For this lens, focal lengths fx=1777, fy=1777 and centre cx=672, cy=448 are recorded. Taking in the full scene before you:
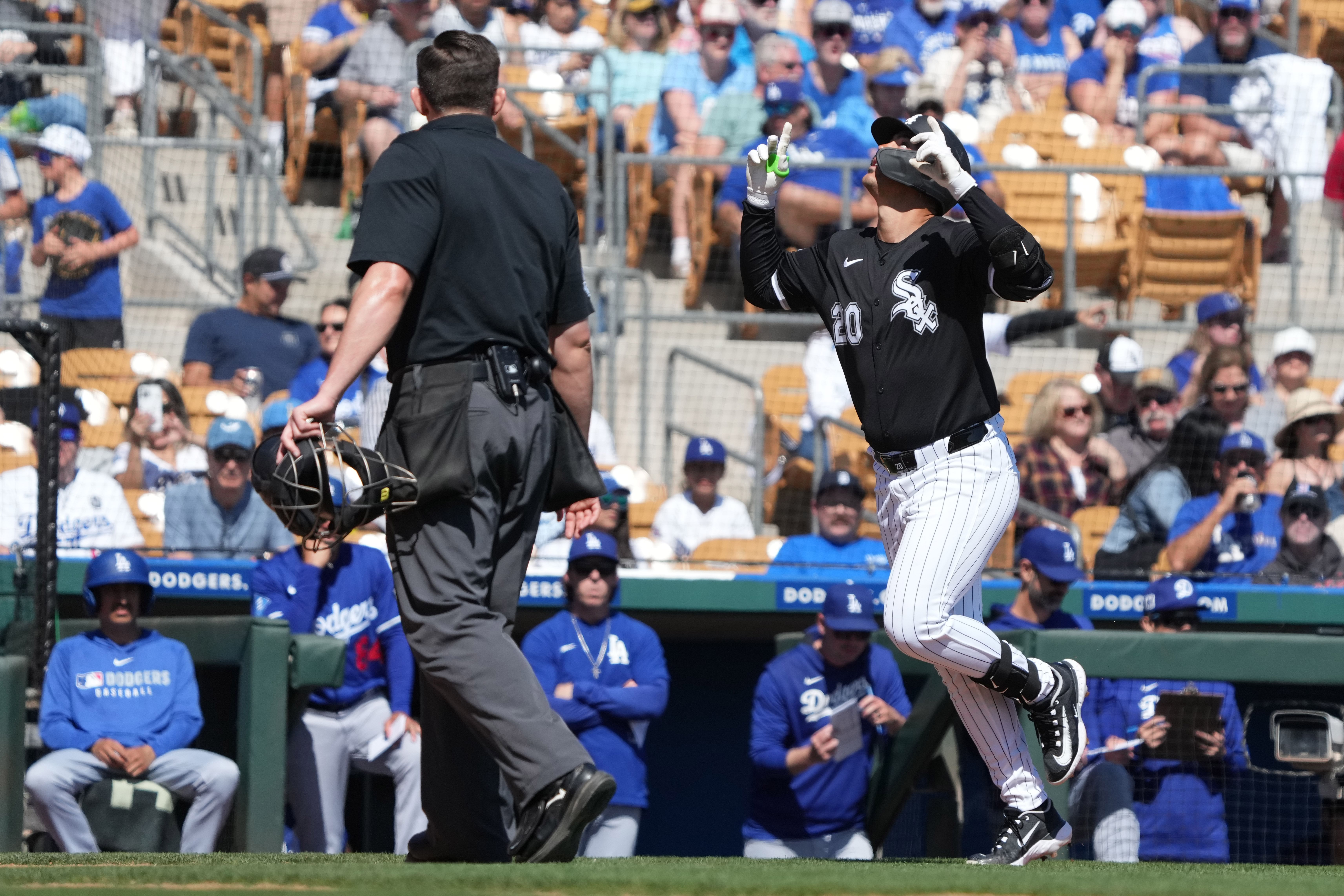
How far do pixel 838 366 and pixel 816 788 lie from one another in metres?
2.66

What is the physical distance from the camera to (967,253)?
408 centimetres

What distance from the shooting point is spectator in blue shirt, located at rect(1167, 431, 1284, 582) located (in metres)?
7.28

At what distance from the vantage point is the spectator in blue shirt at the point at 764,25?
424 inches

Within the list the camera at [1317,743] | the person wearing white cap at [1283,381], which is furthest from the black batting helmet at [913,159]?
the person wearing white cap at [1283,381]

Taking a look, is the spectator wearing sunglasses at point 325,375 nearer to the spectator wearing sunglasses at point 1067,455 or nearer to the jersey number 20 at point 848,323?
the spectator wearing sunglasses at point 1067,455

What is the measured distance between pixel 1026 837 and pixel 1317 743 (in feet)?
7.23

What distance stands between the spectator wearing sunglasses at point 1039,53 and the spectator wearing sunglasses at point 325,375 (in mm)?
5177

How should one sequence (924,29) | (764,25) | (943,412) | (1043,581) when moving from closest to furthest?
1. (943,412)
2. (1043,581)
3. (764,25)
4. (924,29)

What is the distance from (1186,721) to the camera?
6109mm

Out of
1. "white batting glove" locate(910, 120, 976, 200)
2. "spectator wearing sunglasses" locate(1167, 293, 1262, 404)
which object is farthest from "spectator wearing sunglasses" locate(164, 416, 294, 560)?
"spectator wearing sunglasses" locate(1167, 293, 1262, 404)

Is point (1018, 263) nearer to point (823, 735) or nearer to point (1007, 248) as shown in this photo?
point (1007, 248)

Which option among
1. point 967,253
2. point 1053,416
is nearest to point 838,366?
point 1053,416

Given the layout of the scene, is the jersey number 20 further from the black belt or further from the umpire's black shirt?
the umpire's black shirt

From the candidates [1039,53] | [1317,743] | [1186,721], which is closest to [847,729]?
[1186,721]
